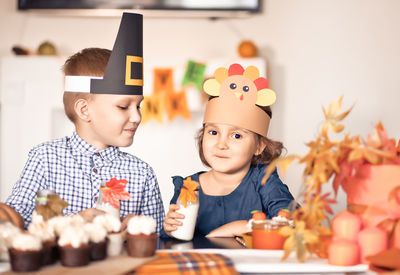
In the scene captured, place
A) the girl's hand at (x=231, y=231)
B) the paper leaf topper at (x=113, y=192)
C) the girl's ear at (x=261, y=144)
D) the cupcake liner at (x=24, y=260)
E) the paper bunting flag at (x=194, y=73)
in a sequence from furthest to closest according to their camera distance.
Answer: the paper bunting flag at (x=194, y=73)
the girl's ear at (x=261, y=144)
the girl's hand at (x=231, y=231)
the paper leaf topper at (x=113, y=192)
the cupcake liner at (x=24, y=260)

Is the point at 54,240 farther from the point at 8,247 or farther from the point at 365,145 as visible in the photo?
the point at 365,145

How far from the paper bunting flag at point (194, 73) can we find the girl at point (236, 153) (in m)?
1.40

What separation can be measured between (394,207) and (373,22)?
2.58 metres

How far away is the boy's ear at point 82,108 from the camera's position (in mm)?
1515

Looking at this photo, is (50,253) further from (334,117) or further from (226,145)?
(226,145)

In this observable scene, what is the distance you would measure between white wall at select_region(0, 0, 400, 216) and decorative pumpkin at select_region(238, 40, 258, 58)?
5.2 inches

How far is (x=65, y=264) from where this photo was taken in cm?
83

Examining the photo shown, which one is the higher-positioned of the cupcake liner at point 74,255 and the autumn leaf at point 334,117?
the autumn leaf at point 334,117

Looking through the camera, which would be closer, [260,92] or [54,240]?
[54,240]

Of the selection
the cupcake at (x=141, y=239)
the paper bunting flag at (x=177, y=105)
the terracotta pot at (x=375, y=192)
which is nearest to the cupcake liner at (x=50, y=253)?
the cupcake at (x=141, y=239)

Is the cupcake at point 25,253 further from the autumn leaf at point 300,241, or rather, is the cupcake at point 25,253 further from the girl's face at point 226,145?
the girl's face at point 226,145

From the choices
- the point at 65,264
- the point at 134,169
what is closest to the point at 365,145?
the point at 65,264

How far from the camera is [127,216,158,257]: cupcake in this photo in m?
0.90

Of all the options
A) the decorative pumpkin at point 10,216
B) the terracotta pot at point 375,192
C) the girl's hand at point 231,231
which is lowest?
the girl's hand at point 231,231
